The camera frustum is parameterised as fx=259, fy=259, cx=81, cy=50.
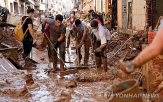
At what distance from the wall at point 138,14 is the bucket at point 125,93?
7342 millimetres

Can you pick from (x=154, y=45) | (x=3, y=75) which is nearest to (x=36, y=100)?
(x=3, y=75)

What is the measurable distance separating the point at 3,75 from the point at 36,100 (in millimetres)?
1240

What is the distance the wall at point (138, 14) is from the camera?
9.95 metres

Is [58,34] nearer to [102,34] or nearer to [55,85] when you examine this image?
[102,34]

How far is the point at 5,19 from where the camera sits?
40.1 feet

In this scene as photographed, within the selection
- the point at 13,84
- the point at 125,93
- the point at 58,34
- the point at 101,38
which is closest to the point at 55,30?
the point at 58,34

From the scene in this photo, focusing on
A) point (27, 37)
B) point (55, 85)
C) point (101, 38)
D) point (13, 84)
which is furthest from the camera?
point (27, 37)

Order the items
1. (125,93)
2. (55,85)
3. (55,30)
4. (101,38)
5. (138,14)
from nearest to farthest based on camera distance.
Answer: (125,93) < (55,85) < (101,38) < (55,30) < (138,14)

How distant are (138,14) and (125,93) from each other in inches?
336

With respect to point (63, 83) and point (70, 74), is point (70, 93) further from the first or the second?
point (70, 74)

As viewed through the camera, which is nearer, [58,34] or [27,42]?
[58,34]

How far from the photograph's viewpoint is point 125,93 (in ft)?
8.48

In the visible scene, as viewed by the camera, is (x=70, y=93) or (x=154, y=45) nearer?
(x=154, y=45)

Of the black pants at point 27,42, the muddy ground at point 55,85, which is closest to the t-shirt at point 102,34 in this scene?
the muddy ground at point 55,85
